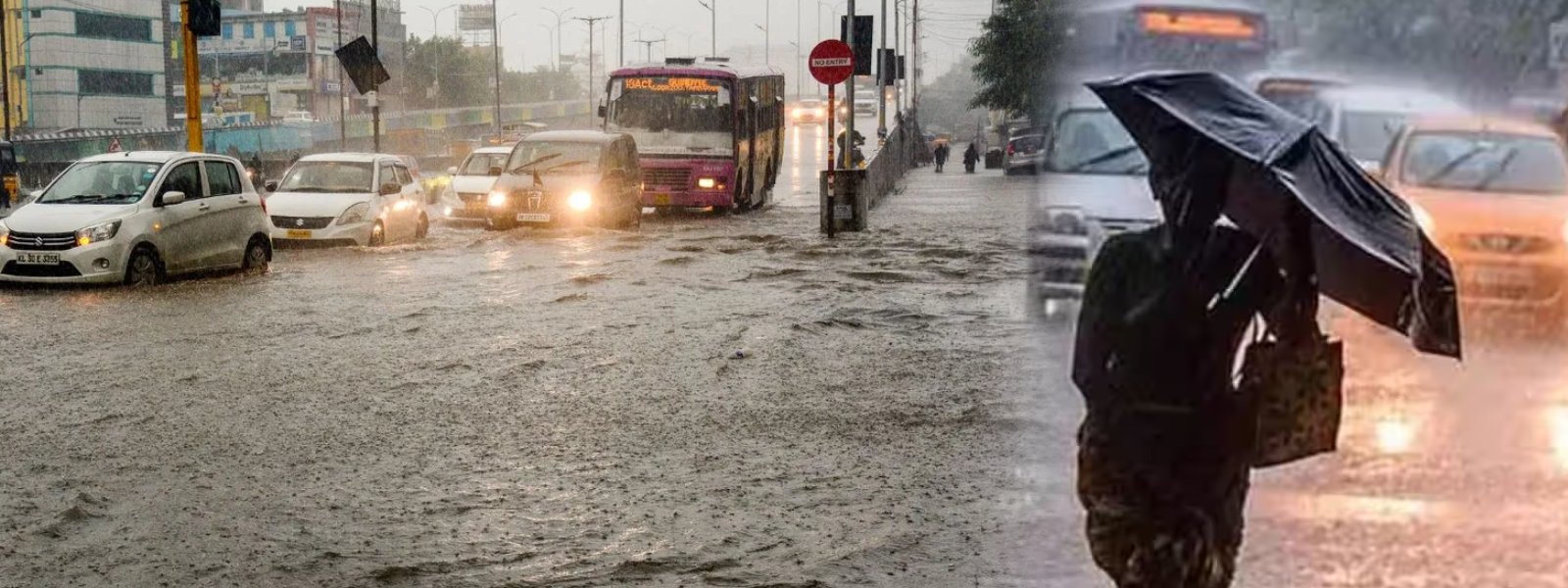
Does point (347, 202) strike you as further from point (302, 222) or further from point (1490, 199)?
point (1490, 199)

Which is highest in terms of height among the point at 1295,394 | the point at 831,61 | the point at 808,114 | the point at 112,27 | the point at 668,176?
the point at 112,27

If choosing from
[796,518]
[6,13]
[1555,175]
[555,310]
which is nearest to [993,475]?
[796,518]

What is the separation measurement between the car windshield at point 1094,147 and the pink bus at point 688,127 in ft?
92.5

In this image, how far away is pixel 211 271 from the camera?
18828 mm

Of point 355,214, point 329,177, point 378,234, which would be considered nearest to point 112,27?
point 329,177

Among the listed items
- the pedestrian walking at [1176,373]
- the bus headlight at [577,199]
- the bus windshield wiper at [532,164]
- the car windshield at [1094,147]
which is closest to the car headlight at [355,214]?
the bus headlight at [577,199]

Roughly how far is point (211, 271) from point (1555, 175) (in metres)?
16.9

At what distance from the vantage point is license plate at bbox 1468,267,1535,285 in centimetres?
319

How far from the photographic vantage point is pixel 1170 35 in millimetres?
2512

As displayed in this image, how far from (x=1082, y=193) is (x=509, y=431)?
6.81m

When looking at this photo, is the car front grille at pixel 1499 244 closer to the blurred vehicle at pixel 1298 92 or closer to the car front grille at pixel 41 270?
the blurred vehicle at pixel 1298 92

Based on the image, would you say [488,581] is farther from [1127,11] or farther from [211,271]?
[211,271]

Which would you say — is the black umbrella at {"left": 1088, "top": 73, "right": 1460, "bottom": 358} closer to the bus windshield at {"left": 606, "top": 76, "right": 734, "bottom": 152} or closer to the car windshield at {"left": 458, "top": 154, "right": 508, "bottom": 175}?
the car windshield at {"left": 458, "top": 154, "right": 508, "bottom": 175}

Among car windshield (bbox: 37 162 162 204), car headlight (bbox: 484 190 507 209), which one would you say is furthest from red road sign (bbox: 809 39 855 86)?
car windshield (bbox: 37 162 162 204)
